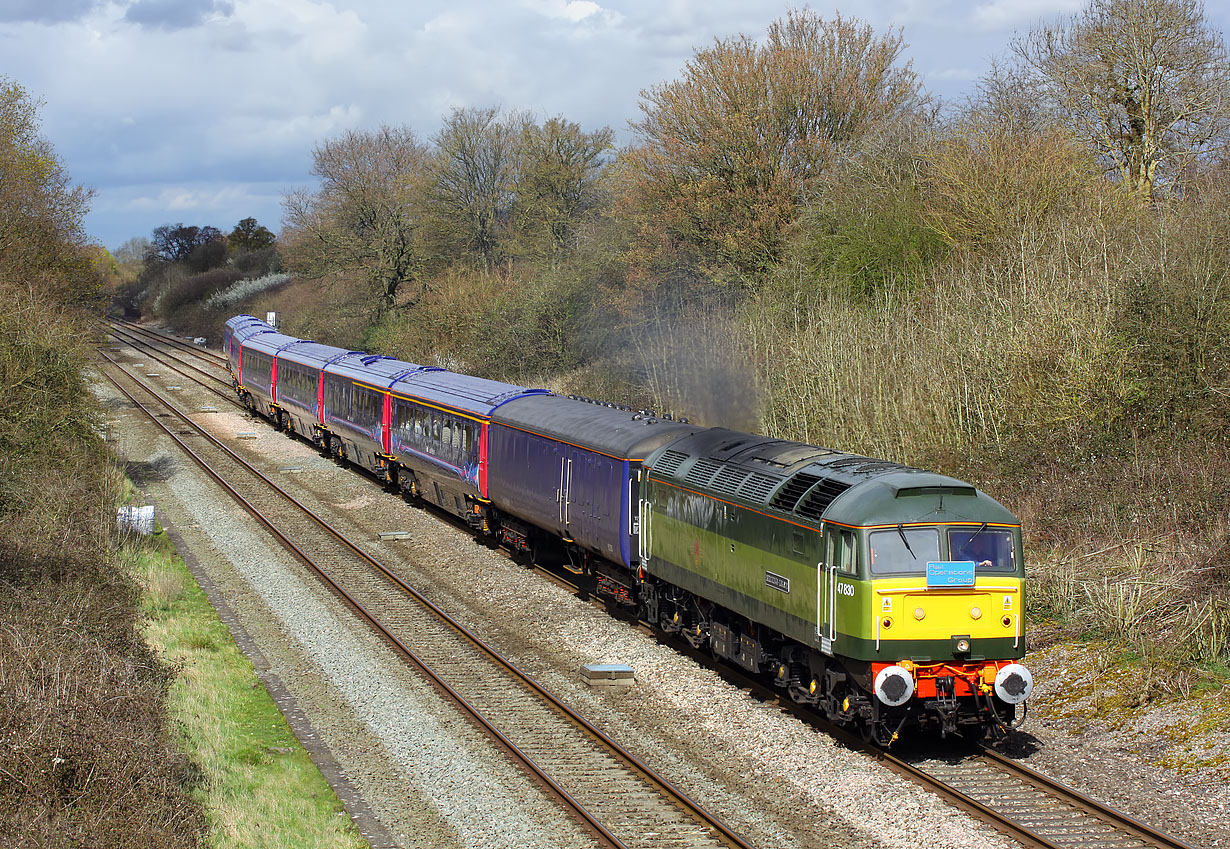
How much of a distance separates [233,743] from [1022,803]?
791cm

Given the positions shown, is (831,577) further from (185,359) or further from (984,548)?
(185,359)

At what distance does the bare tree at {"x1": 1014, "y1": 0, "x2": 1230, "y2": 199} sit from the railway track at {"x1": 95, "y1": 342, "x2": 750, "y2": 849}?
19459 mm

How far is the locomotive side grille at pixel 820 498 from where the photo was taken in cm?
1084

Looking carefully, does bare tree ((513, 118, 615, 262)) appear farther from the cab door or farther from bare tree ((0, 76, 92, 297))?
the cab door

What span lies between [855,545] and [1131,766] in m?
3.49

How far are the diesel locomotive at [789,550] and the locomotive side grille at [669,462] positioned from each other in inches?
1.9

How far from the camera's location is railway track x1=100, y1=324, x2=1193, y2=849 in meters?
8.80

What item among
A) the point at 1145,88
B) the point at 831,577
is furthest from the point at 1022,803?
the point at 1145,88

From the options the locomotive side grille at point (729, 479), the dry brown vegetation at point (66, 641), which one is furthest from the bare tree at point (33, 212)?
the locomotive side grille at point (729, 479)

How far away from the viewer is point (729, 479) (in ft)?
41.2

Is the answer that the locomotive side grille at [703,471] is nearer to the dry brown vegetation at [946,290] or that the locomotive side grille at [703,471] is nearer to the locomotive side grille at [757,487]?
the locomotive side grille at [757,487]

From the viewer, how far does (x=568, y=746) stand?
11.2 meters

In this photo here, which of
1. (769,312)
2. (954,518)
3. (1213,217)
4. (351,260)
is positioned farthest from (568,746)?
(351,260)

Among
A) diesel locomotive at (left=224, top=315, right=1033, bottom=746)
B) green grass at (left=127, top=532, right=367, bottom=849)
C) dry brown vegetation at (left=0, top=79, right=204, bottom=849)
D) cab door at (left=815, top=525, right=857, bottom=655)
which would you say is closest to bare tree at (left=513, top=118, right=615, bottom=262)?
dry brown vegetation at (left=0, top=79, right=204, bottom=849)
